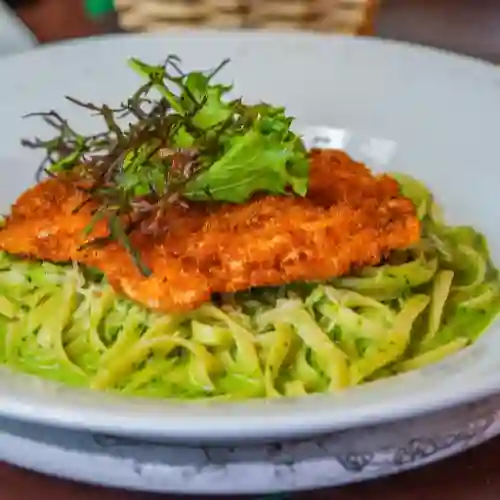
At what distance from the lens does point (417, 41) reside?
314 centimetres

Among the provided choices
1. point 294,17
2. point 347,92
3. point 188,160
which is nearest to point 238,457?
point 188,160

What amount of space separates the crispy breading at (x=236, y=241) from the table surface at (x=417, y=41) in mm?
292

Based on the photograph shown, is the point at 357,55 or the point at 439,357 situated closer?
the point at 439,357

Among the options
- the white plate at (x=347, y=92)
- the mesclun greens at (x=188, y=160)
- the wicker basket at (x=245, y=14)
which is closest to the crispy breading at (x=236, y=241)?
the mesclun greens at (x=188, y=160)

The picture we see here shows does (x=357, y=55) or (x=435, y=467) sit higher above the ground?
(x=357, y=55)

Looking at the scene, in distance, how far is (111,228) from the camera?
1377 mm

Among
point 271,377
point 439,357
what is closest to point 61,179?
point 271,377

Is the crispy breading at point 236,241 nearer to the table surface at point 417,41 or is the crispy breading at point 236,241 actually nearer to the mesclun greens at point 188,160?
the mesclun greens at point 188,160

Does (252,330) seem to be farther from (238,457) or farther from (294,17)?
(294,17)

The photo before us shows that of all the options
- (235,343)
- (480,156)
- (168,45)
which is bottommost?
(235,343)

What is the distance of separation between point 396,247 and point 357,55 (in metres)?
0.84

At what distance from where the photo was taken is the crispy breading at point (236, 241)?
138cm

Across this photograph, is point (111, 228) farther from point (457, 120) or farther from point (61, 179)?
point (457, 120)

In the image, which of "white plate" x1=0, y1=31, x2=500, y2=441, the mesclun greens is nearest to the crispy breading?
the mesclun greens
